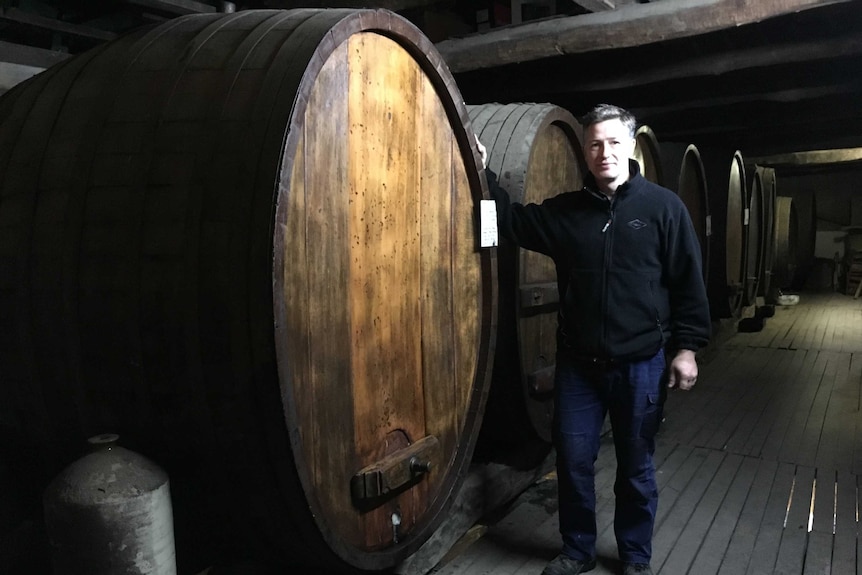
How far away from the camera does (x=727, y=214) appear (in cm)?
616

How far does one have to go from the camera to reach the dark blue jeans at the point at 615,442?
2.40 meters

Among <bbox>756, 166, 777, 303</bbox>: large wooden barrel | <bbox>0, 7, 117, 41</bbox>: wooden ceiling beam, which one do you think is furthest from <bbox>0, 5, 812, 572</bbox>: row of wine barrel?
<bbox>756, 166, 777, 303</bbox>: large wooden barrel

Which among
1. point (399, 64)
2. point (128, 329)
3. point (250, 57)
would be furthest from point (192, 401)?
point (399, 64)

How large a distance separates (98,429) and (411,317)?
2.78 feet

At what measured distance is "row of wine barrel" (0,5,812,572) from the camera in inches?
54.7

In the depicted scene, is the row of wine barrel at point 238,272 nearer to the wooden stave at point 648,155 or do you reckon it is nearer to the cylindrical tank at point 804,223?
the wooden stave at point 648,155

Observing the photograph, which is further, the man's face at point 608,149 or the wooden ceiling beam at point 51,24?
the wooden ceiling beam at point 51,24

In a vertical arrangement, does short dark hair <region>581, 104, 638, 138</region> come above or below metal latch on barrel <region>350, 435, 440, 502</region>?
above

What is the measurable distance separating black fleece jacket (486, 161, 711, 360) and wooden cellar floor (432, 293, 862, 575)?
0.86 m

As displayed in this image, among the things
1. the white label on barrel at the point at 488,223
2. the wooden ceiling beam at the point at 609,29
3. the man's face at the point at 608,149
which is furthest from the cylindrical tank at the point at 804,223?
the white label on barrel at the point at 488,223

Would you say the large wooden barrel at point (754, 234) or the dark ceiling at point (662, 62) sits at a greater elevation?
the dark ceiling at point (662, 62)

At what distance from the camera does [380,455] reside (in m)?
1.86

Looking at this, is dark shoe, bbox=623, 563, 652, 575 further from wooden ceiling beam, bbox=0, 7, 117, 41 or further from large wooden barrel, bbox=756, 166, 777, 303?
large wooden barrel, bbox=756, 166, 777, 303

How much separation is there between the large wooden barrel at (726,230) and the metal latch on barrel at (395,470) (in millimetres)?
4609
